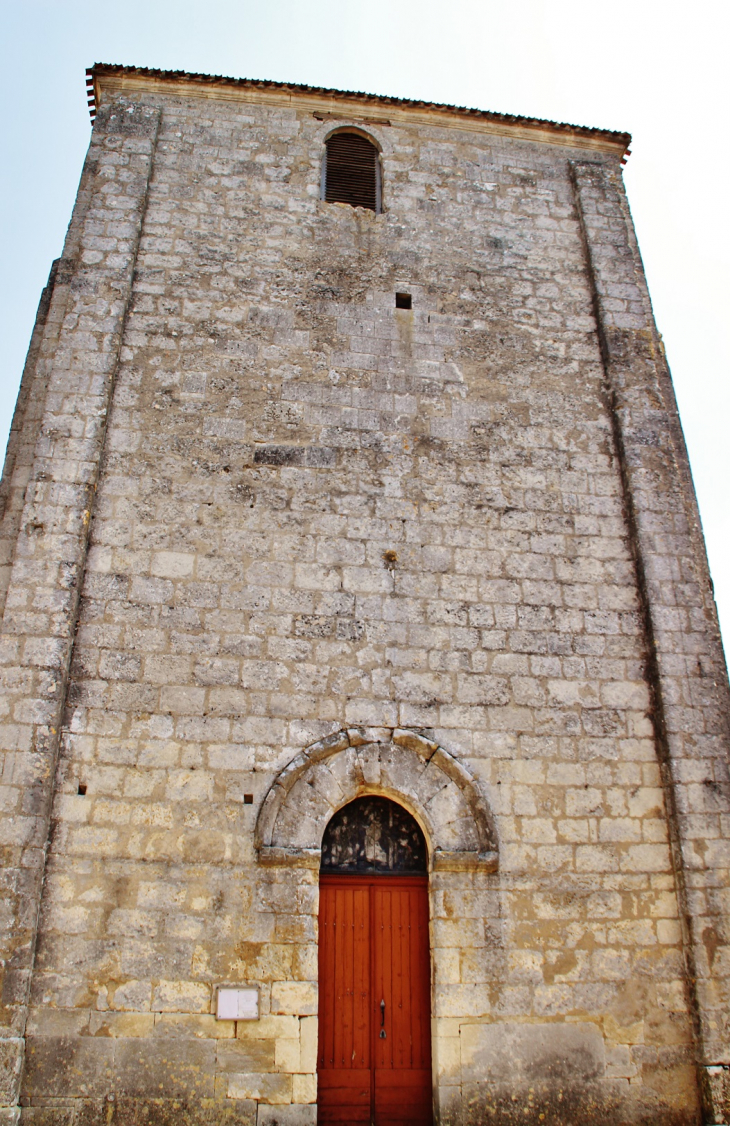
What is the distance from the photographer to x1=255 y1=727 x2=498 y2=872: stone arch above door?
17.1 feet

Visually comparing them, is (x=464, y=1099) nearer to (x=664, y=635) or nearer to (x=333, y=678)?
(x=333, y=678)

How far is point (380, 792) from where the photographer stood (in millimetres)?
5434

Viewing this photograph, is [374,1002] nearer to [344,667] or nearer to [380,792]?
[380,792]

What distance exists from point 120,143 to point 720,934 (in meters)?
7.96

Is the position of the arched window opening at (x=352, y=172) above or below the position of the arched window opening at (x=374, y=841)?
above

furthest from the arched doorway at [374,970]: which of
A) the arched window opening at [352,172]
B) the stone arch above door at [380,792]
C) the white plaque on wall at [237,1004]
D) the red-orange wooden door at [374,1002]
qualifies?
the arched window opening at [352,172]

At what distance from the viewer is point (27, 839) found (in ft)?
16.2

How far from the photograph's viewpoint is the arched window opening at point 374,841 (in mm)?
5414

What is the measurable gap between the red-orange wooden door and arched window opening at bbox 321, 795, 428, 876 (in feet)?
0.22

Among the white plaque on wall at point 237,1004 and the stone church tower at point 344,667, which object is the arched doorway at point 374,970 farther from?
the white plaque on wall at point 237,1004

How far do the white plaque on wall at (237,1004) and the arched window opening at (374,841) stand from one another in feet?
2.84

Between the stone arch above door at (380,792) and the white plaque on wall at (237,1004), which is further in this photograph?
the stone arch above door at (380,792)

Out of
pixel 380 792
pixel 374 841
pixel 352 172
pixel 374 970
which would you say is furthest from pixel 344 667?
pixel 352 172

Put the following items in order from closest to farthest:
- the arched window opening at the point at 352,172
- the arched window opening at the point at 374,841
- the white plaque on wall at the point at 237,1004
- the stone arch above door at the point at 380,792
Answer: the white plaque on wall at the point at 237,1004 < the stone arch above door at the point at 380,792 < the arched window opening at the point at 374,841 < the arched window opening at the point at 352,172
